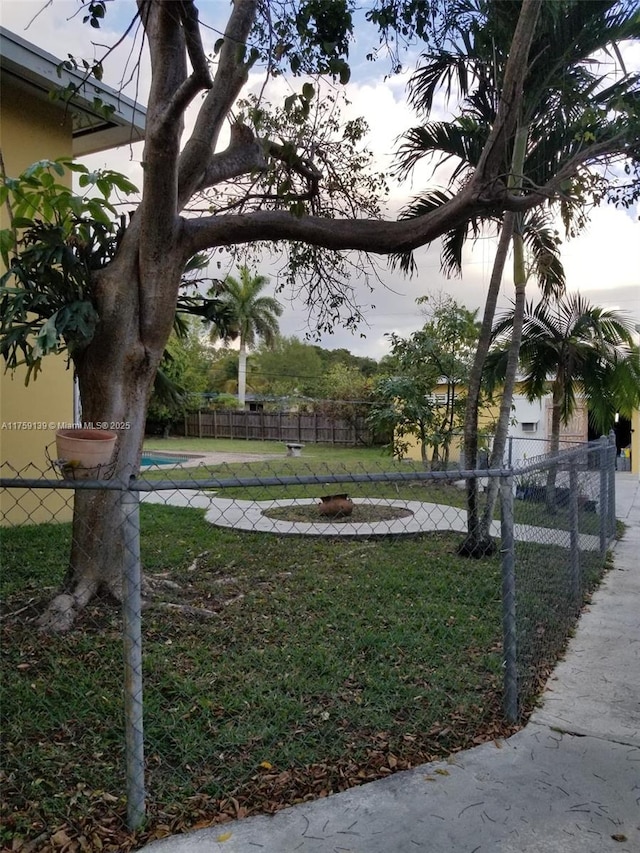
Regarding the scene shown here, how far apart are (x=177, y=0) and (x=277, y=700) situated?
13.6 ft

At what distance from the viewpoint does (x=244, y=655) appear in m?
4.15

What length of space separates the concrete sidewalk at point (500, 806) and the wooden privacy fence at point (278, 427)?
23.8m

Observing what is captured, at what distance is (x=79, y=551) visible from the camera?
4711mm

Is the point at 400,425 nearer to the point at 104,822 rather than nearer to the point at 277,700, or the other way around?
the point at 277,700

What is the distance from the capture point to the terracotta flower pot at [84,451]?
174 inches

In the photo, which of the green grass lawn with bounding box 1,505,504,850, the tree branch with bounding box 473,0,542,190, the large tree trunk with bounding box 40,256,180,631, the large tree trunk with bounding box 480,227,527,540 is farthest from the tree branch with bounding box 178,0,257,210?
the large tree trunk with bounding box 480,227,527,540

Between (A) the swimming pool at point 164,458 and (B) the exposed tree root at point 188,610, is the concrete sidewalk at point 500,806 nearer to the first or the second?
(B) the exposed tree root at point 188,610

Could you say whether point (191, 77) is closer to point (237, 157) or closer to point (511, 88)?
point (237, 157)

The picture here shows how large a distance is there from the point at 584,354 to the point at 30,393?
8.25 m

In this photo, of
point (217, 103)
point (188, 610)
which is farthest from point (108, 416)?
point (217, 103)

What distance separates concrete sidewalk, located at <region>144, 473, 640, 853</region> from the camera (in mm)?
2334

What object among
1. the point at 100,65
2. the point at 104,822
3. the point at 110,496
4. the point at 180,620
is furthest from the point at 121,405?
the point at 104,822

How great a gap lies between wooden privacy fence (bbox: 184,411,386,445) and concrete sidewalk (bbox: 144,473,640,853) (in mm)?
23814

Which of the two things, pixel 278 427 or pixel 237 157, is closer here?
pixel 237 157
